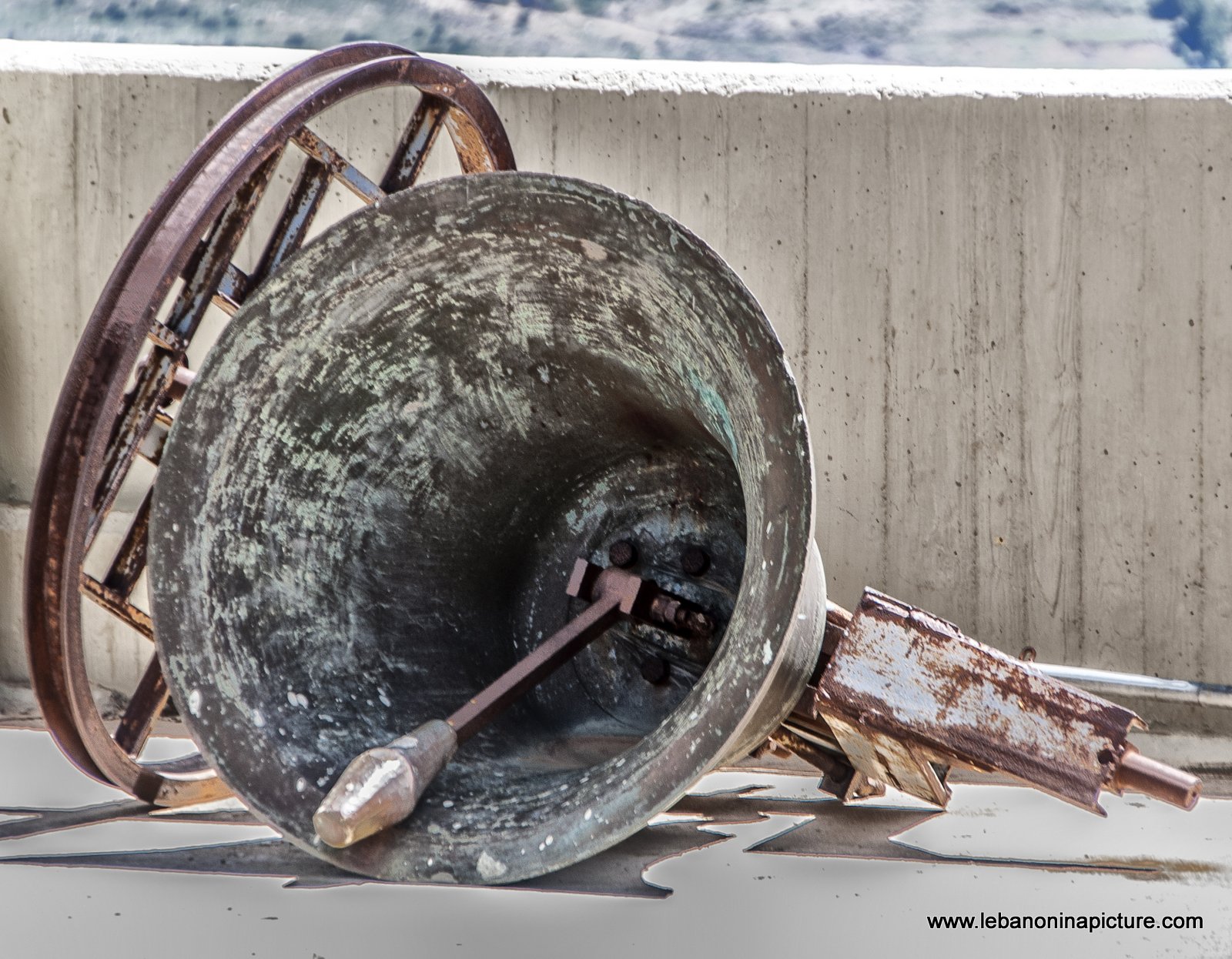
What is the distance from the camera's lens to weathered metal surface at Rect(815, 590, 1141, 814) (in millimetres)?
1067

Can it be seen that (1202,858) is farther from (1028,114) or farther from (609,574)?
(1028,114)

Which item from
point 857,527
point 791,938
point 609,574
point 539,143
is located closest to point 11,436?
point 539,143

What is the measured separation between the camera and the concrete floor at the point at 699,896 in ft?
3.48

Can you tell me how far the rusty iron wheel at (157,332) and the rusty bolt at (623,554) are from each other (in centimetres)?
70

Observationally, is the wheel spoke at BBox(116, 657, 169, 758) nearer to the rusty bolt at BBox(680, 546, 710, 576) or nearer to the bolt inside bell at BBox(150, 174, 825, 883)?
the bolt inside bell at BBox(150, 174, 825, 883)

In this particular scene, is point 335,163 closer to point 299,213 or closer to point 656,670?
point 299,213

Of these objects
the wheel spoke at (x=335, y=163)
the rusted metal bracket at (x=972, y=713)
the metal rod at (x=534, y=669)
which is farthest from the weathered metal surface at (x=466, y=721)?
the wheel spoke at (x=335, y=163)

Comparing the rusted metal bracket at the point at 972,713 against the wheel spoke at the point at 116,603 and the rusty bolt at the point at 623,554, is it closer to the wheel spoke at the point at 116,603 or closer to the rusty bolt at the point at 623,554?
the rusty bolt at the point at 623,554

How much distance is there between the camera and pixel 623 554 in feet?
5.17

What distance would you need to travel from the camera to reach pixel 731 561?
157cm

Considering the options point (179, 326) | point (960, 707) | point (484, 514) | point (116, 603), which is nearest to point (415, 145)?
point (179, 326)

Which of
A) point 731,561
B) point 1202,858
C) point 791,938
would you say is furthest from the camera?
point 731,561

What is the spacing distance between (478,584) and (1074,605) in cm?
140

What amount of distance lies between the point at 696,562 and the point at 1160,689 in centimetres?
127
